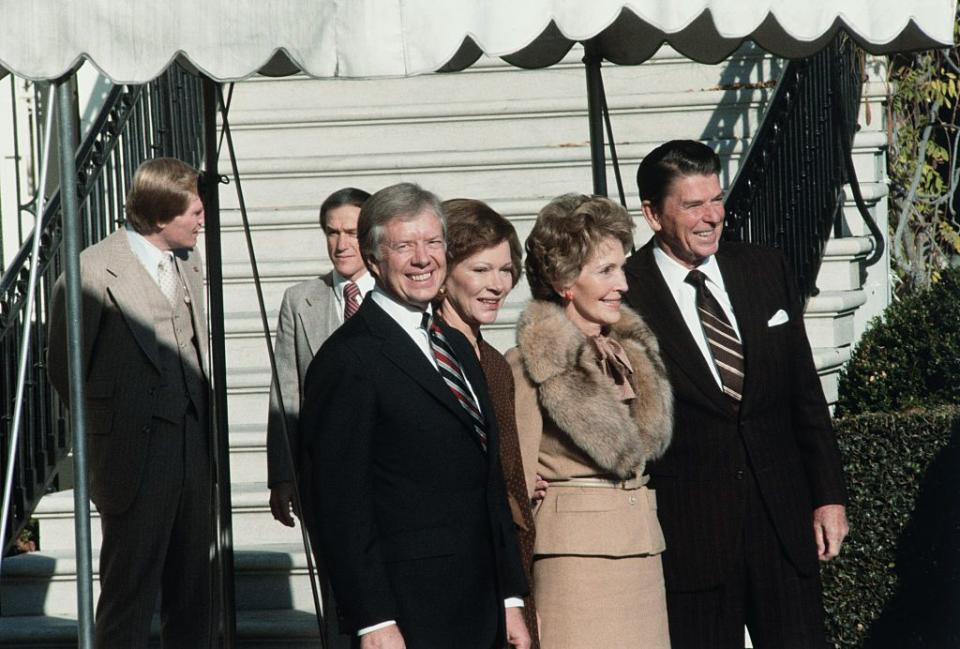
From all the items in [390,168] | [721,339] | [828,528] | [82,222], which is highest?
[390,168]

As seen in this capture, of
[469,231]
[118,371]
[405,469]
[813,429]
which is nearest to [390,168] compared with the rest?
[118,371]

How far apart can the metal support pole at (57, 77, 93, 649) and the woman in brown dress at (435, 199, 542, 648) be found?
3.19 feet

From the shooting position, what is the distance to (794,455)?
4.87 m

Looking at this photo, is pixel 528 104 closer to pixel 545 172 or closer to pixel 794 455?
pixel 545 172

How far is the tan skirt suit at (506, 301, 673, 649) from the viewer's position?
172 inches

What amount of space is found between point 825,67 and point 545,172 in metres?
1.50

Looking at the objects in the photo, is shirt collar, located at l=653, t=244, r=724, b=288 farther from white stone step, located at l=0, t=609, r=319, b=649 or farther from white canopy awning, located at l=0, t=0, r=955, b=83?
white stone step, located at l=0, t=609, r=319, b=649

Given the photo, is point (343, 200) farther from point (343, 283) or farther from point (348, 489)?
point (348, 489)

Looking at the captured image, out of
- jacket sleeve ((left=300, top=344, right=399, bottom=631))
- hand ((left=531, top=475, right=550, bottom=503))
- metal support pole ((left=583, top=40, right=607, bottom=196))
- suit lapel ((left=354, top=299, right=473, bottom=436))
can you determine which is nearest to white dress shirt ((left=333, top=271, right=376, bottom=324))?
metal support pole ((left=583, top=40, right=607, bottom=196))

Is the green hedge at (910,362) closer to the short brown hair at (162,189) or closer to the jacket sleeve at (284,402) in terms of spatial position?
the jacket sleeve at (284,402)

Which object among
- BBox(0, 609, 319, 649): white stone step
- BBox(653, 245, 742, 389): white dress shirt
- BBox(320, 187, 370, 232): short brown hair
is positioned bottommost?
BBox(0, 609, 319, 649): white stone step

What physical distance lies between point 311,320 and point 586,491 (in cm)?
152

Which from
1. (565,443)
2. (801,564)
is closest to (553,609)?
(565,443)

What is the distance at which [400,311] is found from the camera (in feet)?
13.1
